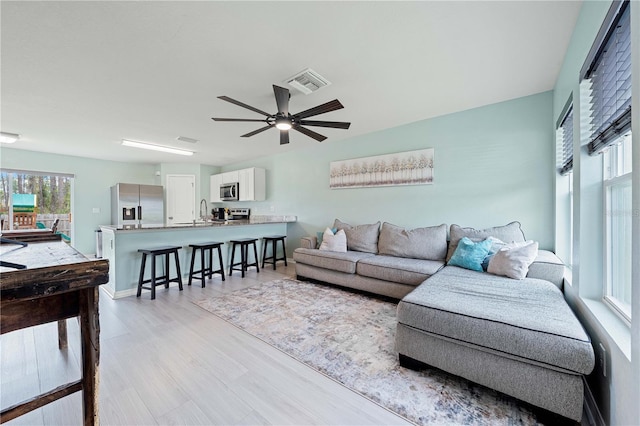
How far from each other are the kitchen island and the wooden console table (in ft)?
8.94

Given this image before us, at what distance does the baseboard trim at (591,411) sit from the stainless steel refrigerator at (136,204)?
697cm

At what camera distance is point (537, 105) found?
295cm

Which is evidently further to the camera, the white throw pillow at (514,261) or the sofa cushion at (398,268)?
the sofa cushion at (398,268)

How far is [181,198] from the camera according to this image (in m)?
7.01

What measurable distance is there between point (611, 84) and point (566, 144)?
4.41 ft

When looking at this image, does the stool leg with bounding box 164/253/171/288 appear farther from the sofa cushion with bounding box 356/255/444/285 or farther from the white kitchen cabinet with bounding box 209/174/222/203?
the white kitchen cabinet with bounding box 209/174/222/203

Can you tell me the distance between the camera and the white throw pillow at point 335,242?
4.00m

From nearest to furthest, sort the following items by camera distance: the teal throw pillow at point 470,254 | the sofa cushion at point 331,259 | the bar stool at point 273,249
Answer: the teal throw pillow at point 470,254 → the sofa cushion at point 331,259 → the bar stool at point 273,249

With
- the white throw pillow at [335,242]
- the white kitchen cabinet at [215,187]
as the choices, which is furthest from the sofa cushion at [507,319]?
the white kitchen cabinet at [215,187]

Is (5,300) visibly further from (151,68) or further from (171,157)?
(171,157)

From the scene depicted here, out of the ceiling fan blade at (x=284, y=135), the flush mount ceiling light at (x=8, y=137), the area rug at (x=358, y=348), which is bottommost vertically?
the area rug at (x=358, y=348)

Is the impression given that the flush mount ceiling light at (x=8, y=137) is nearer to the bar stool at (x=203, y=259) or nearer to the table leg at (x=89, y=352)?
the bar stool at (x=203, y=259)

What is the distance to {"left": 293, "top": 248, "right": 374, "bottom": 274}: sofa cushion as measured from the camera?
3.50m

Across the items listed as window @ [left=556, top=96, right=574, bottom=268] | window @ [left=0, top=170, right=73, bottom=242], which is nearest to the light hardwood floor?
window @ [left=556, top=96, right=574, bottom=268]
